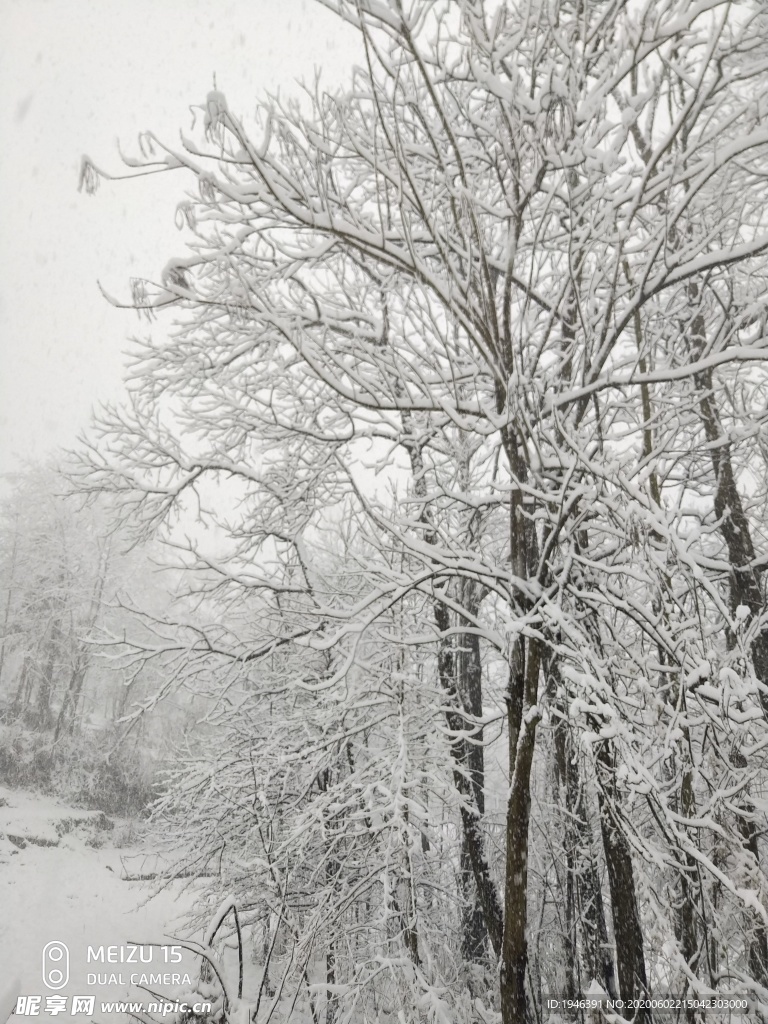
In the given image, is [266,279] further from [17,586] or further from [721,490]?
[17,586]

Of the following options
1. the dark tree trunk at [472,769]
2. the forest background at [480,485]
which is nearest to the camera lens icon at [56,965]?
the forest background at [480,485]

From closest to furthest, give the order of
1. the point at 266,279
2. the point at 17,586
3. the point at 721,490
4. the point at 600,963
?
the point at 266,279 → the point at 600,963 → the point at 721,490 → the point at 17,586

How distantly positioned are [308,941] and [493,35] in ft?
14.0

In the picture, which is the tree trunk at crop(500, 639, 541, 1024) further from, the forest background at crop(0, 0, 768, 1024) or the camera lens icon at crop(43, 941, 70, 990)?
the camera lens icon at crop(43, 941, 70, 990)

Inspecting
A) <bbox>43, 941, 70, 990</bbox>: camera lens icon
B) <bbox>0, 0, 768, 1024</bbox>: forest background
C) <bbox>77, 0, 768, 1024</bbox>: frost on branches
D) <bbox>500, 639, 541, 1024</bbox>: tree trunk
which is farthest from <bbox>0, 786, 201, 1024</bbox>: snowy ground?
<bbox>500, 639, 541, 1024</bbox>: tree trunk

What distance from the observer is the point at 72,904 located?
11.6 meters

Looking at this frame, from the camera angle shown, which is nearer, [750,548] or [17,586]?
[750,548]

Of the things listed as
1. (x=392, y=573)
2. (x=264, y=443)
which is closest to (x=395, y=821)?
(x=392, y=573)

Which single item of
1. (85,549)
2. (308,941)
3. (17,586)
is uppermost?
(85,549)

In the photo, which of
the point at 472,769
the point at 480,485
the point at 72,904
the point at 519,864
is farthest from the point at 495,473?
the point at 72,904

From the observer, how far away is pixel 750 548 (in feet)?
15.9

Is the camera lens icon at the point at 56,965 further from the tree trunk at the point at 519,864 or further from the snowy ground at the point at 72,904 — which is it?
the tree trunk at the point at 519,864

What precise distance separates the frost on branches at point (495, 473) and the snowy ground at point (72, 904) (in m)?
4.68

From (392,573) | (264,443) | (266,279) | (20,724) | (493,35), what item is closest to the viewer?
(493,35)
